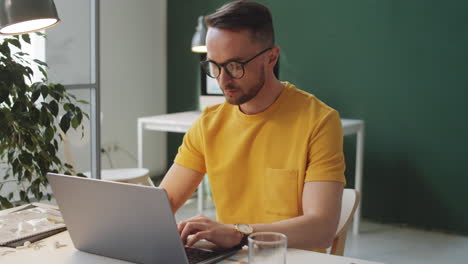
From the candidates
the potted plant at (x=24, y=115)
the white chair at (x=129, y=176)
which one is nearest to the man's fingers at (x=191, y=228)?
the potted plant at (x=24, y=115)

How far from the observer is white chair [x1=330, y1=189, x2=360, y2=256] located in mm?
1634

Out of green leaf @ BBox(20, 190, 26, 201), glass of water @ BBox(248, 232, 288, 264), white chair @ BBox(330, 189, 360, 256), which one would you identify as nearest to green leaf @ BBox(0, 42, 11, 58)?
green leaf @ BBox(20, 190, 26, 201)

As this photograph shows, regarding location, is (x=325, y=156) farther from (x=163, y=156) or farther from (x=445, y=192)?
(x=163, y=156)

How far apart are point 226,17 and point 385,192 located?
2840 millimetres

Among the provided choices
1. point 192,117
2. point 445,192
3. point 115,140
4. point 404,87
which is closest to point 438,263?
point 445,192

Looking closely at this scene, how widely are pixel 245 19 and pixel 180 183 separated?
530mm

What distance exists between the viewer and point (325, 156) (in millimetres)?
1535

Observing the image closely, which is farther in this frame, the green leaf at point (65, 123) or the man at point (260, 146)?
the green leaf at point (65, 123)

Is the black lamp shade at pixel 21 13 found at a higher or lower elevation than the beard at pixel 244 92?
higher

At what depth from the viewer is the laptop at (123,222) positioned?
1134mm

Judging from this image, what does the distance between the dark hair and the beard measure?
113mm

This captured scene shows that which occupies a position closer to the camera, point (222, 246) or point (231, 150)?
point (222, 246)

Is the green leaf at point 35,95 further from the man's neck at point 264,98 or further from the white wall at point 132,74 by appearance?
the white wall at point 132,74

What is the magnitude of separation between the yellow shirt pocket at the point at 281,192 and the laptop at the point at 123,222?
0.31 metres
